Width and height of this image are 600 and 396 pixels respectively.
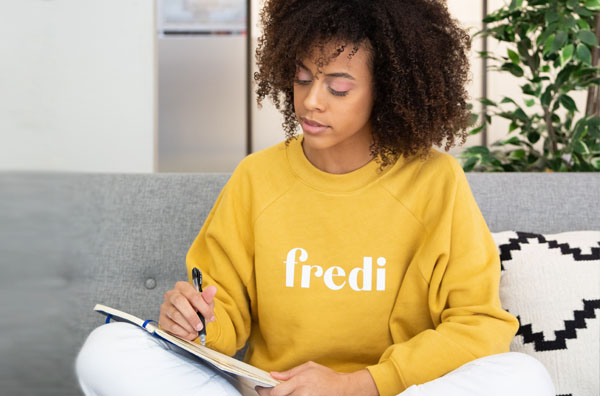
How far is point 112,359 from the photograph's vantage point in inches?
32.5

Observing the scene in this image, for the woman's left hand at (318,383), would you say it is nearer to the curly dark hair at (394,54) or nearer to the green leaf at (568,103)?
the curly dark hair at (394,54)

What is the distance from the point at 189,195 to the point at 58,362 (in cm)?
83

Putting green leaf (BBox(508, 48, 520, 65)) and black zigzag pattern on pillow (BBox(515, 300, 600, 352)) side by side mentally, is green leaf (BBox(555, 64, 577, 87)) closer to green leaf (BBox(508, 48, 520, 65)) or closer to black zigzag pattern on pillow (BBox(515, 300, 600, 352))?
green leaf (BBox(508, 48, 520, 65))

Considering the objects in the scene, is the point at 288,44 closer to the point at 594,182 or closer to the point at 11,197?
the point at 11,197

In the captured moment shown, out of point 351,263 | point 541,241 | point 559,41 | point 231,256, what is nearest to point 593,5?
point 559,41

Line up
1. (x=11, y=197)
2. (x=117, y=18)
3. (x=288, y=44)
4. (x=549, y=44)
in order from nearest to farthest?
(x=11, y=197) < (x=288, y=44) < (x=549, y=44) < (x=117, y=18)

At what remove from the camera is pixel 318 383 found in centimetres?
93

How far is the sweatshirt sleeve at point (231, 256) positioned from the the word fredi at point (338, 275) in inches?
4.1

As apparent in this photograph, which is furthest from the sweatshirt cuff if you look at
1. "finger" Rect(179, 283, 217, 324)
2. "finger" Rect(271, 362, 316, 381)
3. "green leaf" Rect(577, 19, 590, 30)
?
"green leaf" Rect(577, 19, 590, 30)

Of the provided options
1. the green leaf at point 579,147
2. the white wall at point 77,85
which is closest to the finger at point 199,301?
the white wall at point 77,85

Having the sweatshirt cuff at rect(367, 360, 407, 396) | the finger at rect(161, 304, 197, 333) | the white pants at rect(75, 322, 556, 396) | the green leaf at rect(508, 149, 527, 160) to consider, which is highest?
the green leaf at rect(508, 149, 527, 160)

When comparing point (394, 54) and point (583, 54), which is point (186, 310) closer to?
point (394, 54)

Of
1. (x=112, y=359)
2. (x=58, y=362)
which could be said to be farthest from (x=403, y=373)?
(x=58, y=362)

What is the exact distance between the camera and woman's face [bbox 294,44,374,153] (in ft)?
3.30
